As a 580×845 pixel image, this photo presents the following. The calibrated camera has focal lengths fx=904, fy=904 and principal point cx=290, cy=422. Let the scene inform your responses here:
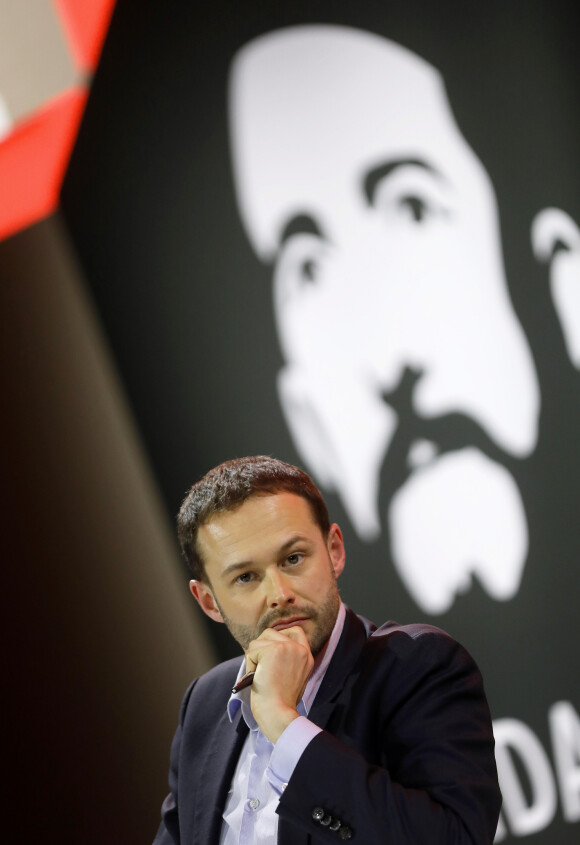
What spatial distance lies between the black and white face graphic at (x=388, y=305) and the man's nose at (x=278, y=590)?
132 cm

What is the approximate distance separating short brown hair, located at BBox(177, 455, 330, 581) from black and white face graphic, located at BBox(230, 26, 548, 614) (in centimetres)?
115

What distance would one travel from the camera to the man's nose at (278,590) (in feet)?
4.90

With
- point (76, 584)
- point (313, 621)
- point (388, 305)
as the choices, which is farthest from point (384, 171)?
point (313, 621)

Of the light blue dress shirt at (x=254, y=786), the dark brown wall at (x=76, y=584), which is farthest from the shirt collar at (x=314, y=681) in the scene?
the dark brown wall at (x=76, y=584)

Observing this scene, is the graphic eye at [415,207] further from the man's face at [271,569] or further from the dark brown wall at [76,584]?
the man's face at [271,569]

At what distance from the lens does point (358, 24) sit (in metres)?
2.96

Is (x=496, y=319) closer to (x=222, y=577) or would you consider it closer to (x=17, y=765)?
(x=222, y=577)

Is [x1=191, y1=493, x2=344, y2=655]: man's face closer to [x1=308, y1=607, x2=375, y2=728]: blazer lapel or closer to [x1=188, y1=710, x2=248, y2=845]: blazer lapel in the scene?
[x1=308, y1=607, x2=375, y2=728]: blazer lapel

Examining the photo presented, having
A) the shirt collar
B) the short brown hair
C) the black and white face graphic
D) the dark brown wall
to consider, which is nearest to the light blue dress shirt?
the shirt collar

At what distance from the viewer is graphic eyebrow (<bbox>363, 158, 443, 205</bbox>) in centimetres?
294

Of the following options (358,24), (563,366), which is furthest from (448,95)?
(563,366)

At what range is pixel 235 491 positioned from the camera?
1.61m

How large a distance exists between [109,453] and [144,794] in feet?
3.34

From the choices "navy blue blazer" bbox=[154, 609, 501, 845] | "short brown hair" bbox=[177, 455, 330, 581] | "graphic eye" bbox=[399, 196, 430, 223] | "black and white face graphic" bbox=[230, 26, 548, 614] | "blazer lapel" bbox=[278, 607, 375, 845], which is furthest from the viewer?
"graphic eye" bbox=[399, 196, 430, 223]
